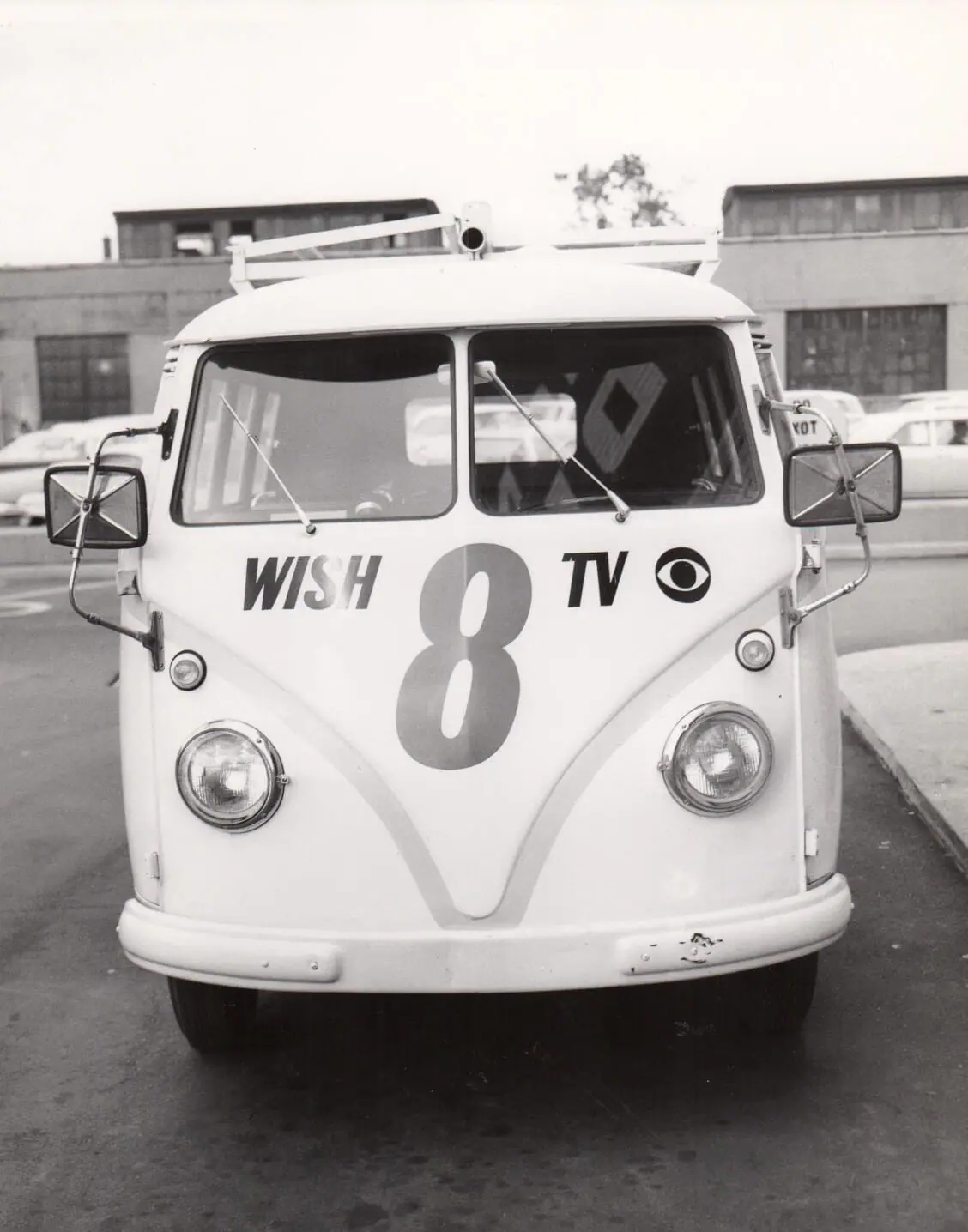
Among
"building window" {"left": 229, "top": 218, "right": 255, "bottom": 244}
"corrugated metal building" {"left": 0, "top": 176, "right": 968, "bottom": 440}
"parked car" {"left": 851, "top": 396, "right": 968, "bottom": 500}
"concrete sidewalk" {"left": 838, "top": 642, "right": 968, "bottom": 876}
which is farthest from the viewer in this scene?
"building window" {"left": 229, "top": 218, "right": 255, "bottom": 244}

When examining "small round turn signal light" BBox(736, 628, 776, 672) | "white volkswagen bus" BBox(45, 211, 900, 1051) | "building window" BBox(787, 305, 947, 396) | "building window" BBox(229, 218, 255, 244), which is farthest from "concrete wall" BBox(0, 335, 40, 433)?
"small round turn signal light" BBox(736, 628, 776, 672)

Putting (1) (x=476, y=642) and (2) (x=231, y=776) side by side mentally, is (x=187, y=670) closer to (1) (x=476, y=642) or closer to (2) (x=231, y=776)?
(2) (x=231, y=776)

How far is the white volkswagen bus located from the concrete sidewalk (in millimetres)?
2644

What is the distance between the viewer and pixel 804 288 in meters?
40.5

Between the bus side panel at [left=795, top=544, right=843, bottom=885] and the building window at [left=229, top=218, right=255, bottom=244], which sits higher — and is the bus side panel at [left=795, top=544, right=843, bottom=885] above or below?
below

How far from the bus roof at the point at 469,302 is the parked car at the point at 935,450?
64.9 ft

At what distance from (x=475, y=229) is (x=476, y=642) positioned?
168 centimetres

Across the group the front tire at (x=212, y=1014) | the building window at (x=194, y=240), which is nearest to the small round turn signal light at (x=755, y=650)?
the front tire at (x=212, y=1014)

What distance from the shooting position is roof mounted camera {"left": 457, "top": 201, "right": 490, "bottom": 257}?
16.8 feet

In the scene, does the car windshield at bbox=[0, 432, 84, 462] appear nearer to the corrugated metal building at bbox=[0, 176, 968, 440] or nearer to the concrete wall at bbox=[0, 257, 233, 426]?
the corrugated metal building at bbox=[0, 176, 968, 440]

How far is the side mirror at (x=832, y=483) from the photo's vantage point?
4.10 m

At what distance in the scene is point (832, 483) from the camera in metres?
4.11

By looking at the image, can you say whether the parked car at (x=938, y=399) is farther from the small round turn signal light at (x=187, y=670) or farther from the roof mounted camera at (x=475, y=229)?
the small round turn signal light at (x=187, y=670)

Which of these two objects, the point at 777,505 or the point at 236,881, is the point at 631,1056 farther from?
the point at 777,505
